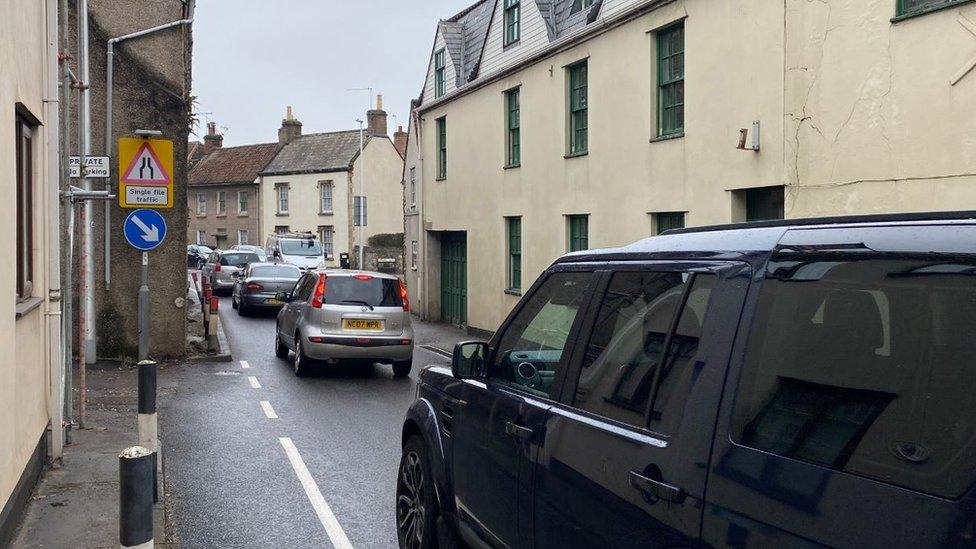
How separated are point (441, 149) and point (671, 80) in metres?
13.1

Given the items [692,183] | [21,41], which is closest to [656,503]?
[21,41]

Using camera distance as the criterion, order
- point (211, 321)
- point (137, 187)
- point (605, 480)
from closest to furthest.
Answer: point (605, 480)
point (137, 187)
point (211, 321)

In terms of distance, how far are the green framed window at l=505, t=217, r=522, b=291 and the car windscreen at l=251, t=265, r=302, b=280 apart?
9.02 m

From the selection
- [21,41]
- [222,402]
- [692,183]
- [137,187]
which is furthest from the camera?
[692,183]

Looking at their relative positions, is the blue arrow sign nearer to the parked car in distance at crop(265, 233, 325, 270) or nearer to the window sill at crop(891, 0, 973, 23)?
the window sill at crop(891, 0, 973, 23)

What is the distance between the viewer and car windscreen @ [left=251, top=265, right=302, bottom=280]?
96.3ft

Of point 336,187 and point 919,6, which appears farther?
point 336,187

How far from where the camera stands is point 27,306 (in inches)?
301

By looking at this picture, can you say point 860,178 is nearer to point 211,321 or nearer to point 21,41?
point 21,41

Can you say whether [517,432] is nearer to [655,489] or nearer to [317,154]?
[655,489]

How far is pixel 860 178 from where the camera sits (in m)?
11.5

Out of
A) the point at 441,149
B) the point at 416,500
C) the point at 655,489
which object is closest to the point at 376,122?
the point at 441,149

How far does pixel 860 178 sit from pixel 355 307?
7.91m

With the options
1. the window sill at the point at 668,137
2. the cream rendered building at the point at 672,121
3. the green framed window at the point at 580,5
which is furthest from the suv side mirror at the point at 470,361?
the green framed window at the point at 580,5
